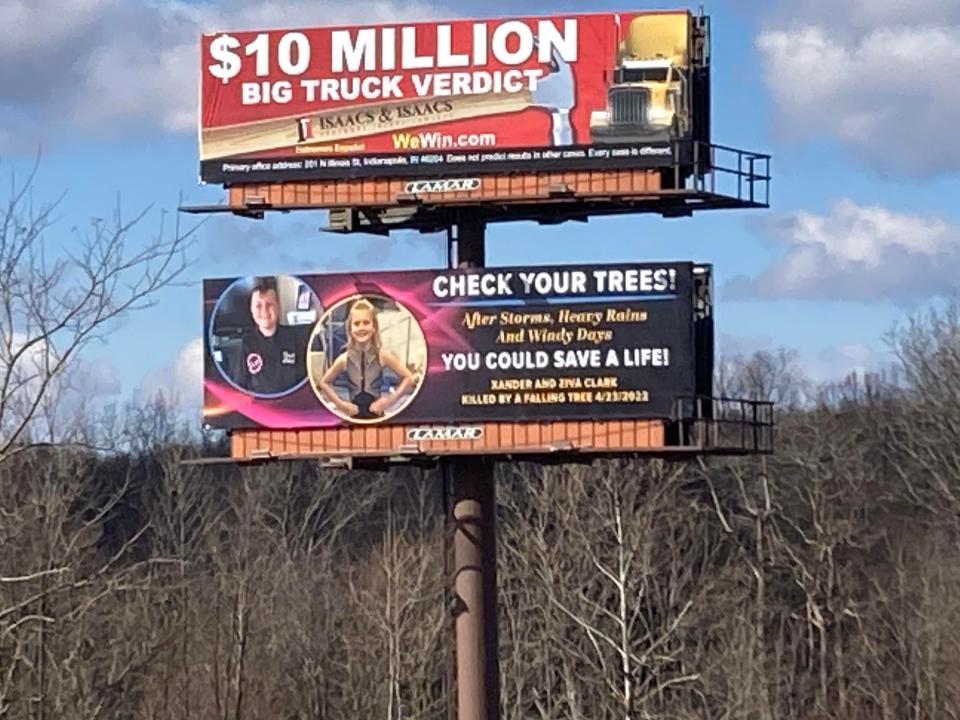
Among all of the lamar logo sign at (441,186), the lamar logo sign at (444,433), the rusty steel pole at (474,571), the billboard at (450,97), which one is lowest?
the rusty steel pole at (474,571)

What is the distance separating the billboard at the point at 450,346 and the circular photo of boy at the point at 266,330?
0.04 feet

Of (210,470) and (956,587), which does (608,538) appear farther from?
(210,470)

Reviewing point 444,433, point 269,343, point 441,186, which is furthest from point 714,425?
point 269,343

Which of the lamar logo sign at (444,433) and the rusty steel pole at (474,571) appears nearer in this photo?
the lamar logo sign at (444,433)

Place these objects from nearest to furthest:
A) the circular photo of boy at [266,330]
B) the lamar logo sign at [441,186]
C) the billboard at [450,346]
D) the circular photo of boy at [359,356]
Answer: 1. the billboard at [450,346]
2. the lamar logo sign at [441,186]
3. the circular photo of boy at [359,356]
4. the circular photo of boy at [266,330]

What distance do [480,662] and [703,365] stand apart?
5133 millimetres

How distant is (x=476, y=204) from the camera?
27672mm

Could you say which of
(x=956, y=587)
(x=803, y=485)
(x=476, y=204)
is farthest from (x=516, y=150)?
(x=803, y=485)

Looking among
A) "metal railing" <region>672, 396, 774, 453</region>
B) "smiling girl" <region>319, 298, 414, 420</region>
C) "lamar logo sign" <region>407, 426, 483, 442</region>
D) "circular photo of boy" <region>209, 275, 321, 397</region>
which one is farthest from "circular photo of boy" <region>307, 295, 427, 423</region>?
"metal railing" <region>672, 396, 774, 453</region>

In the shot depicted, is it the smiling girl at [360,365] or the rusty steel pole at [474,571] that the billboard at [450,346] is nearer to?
the smiling girl at [360,365]

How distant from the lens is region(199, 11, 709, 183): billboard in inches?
1073

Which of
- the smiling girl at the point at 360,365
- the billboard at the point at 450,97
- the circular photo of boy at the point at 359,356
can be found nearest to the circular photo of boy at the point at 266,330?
the circular photo of boy at the point at 359,356

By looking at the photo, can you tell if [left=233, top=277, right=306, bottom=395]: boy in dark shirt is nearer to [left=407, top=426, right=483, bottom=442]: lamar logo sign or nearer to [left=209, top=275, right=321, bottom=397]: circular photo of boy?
[left=209, top=275, right=321, bottom=397]: circular photo of boy

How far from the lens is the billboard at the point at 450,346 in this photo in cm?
2706
